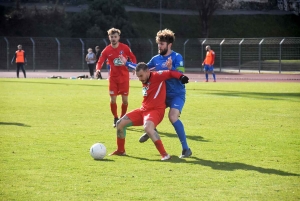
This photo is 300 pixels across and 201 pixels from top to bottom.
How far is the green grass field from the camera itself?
731cm

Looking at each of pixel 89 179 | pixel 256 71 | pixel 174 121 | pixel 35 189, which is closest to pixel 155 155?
pixel 174 121

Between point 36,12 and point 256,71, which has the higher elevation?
point 36,12

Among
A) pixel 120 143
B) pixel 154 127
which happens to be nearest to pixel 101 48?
pixel 120 143

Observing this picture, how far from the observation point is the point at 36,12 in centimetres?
5503

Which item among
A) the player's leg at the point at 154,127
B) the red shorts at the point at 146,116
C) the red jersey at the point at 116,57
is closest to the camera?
the player's leg at the point at 154,127

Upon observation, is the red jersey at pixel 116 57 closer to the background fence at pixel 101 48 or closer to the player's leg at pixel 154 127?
the player's leg at pixel 154 127

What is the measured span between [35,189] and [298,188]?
3.30 meters

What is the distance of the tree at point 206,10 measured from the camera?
63406mm

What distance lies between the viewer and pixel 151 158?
32.0 ft

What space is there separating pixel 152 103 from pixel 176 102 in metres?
0.50

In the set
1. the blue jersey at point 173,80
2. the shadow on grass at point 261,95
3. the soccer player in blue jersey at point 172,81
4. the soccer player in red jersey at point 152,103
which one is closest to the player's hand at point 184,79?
the soccer player in red jersey at point 152,103

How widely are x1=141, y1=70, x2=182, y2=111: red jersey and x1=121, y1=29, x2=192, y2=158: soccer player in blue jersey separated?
0.24m

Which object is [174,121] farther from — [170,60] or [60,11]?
[60,11]

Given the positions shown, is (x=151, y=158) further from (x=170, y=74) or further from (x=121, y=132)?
(x=170, y=74)
